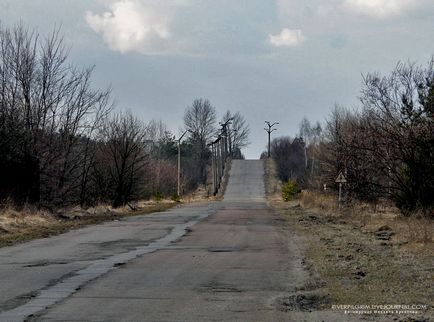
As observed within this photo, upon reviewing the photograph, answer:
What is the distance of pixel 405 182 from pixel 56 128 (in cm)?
1946

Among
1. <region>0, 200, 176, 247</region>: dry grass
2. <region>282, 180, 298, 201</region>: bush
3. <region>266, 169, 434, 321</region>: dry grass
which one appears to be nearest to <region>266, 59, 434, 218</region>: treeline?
<region>266, 169, 434, 321</region>: dry grass

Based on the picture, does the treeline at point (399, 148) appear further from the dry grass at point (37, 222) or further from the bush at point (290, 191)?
the bush at point (290, 191)

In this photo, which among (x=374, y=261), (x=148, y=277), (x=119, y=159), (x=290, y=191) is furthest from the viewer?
(x=290, y=191)

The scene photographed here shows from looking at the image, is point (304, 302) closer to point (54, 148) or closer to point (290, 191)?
point (54, 148)

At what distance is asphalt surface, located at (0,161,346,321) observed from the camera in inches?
335

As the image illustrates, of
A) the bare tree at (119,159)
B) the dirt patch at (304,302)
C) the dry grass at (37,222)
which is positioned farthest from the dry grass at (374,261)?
the bare tree at (119,159)

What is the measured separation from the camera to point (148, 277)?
38.4ft

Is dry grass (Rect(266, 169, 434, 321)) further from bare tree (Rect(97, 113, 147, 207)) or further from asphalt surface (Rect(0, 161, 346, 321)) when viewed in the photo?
bare tree (Rect(97, 113, 147, 207))

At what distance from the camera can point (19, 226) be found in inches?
927

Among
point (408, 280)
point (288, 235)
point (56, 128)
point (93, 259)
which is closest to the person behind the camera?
point (408, 280)

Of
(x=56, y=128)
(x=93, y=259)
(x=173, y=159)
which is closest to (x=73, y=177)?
(x=56, y=128)

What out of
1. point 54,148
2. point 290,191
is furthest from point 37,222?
point 290,191

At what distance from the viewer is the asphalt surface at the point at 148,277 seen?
27.9 ft

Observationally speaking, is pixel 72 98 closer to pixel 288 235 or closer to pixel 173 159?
pixel 288 235
